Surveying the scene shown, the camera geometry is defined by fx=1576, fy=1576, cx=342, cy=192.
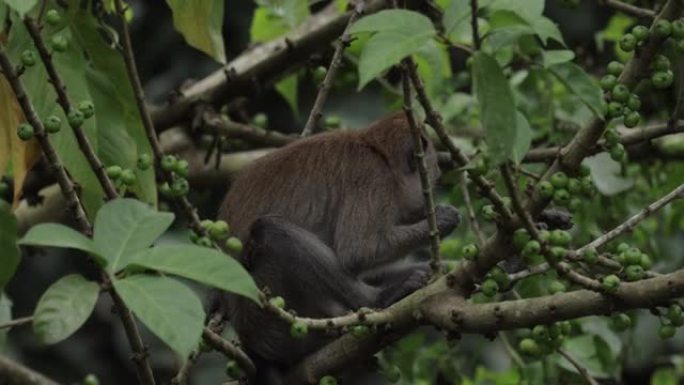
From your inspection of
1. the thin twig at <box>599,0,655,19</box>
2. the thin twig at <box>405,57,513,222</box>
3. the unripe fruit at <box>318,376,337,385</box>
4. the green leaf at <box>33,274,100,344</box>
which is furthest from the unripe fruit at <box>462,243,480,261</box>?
the green leaf at <box>33,274,100,344</box>

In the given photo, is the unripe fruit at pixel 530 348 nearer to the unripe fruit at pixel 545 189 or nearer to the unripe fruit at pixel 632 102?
the unripe fruit at pixel 545 189

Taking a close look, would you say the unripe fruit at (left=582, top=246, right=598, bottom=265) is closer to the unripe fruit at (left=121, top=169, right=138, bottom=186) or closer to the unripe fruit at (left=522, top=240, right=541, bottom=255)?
the unripe fruit at (left=522, top=240, right=541, bottom=255)

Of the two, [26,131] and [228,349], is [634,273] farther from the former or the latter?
[26,131]

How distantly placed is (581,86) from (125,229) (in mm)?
1038

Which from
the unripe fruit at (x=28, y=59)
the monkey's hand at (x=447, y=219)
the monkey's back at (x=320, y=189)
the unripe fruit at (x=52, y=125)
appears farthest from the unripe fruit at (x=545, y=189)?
the monkey's hand at (x=447, y=219)

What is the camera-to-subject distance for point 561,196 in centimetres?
374

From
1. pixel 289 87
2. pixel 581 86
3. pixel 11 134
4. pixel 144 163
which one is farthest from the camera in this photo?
pixel 289 87

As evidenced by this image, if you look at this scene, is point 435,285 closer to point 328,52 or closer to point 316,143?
point 316,143

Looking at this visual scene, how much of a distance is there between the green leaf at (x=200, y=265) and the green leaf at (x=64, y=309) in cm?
20

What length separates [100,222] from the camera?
10.2ft

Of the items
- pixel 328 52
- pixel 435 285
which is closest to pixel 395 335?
pixel 435 285

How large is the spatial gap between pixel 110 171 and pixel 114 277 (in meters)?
0.95

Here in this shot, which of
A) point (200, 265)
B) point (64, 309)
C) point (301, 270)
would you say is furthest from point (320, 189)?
point (200, 265)

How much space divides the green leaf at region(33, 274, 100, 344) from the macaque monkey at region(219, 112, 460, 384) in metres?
2.05
